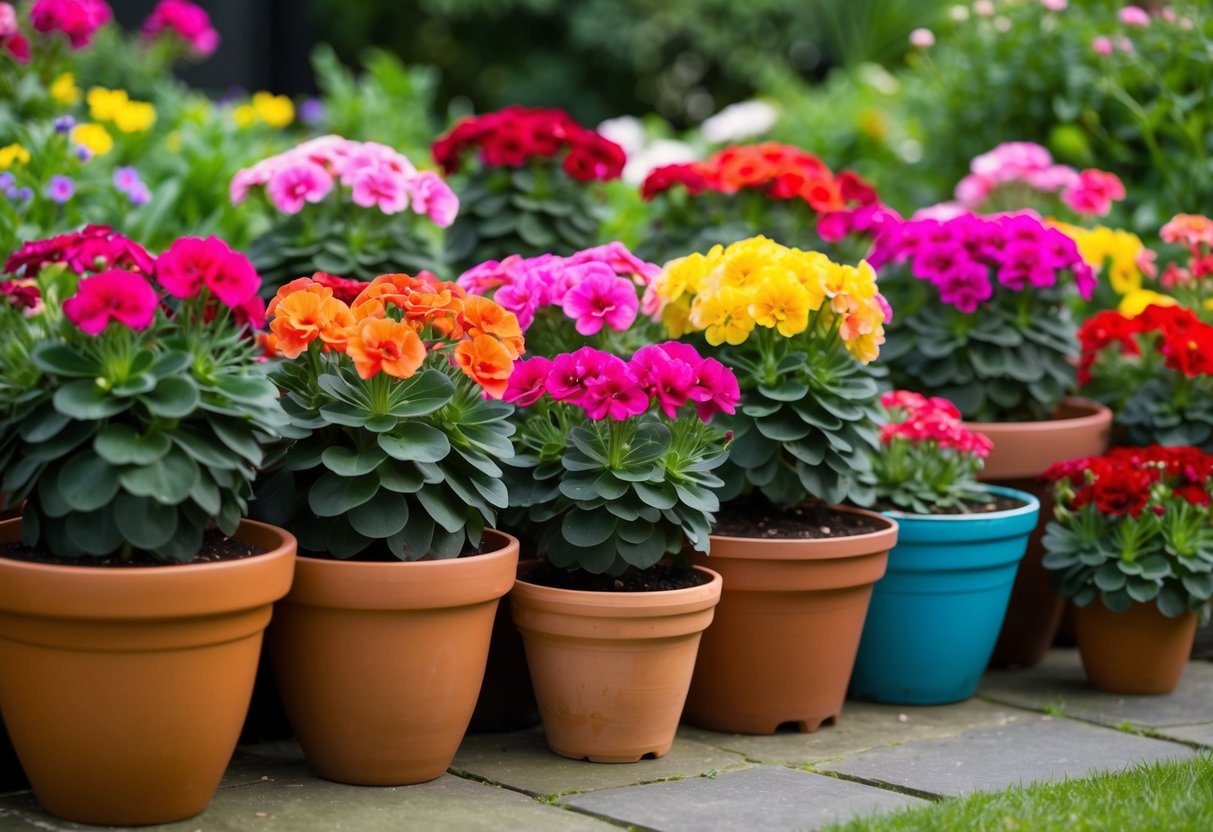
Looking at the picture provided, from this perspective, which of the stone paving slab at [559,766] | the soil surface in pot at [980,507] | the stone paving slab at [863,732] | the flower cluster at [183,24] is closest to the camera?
the stone paving slab at [559,766]

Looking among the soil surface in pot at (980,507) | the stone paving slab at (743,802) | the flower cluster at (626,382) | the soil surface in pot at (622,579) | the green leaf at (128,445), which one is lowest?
the stone paving slab at (743,802)

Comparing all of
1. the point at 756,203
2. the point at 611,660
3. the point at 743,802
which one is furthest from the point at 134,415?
the point at 756,203

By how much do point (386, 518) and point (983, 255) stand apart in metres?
2.05

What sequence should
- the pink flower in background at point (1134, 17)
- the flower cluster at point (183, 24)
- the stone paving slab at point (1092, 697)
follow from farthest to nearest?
the flower cluster at point (183, 24) → the pink flower in background at point (1134, 17) → the stone paving slab at point (1092, 697)

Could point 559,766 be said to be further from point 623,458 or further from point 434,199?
point 434,199

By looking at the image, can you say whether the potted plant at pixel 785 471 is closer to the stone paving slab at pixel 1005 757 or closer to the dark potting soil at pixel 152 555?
the stone paving slab at pixel 1005 757

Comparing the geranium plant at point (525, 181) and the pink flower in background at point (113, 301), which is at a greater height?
the geranium plant at point (525, 181)

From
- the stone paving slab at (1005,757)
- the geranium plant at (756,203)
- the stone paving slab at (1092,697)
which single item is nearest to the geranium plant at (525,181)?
the geranium plant at (756,203)

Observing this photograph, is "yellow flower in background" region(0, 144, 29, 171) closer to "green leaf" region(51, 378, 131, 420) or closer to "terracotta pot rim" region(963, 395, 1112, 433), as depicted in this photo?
"green leaf" region(51, 378, 131, 420)

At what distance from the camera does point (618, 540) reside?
3.25 metres

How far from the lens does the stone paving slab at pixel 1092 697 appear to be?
3.84 meters

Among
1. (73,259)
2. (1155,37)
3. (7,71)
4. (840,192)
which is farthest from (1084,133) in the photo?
(73,259)

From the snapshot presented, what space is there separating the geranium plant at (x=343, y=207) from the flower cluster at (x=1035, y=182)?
2139 mm

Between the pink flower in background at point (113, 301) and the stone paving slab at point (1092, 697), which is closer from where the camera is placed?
the pink flower in background at point (113, 301)
